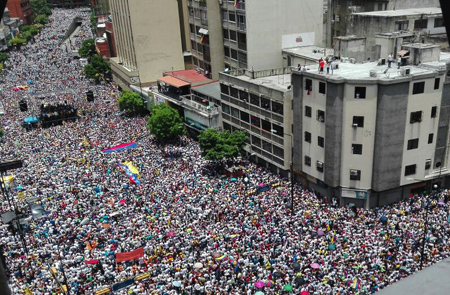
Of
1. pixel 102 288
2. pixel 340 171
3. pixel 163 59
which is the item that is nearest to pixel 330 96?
pixel 340 171

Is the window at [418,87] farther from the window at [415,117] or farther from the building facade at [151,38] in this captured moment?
the building facade at [151,38]

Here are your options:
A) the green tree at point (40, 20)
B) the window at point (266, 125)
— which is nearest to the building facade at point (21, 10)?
the green tree at point (40, 20)

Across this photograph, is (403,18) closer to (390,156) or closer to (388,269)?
(390,156)

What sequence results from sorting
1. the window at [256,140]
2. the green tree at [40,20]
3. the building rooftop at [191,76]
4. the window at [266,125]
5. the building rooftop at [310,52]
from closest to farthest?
the window at [266,125] < the window at [256,140] < the building rooftop at [310,52] < the building rooftop at [191,76] < the green tree at [40,20]

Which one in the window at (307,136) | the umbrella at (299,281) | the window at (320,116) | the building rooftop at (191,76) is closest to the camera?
the umbrella at (299,281)

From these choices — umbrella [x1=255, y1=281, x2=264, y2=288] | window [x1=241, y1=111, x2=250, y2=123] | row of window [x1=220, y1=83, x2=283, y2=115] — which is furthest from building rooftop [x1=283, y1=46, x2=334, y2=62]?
umbrella [x1=255, y1=281, x2=264, y2=288]

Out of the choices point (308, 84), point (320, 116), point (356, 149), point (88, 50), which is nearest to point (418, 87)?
point (356, 149)

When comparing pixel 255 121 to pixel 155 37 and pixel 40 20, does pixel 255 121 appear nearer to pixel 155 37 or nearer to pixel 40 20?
pixel 155 37
